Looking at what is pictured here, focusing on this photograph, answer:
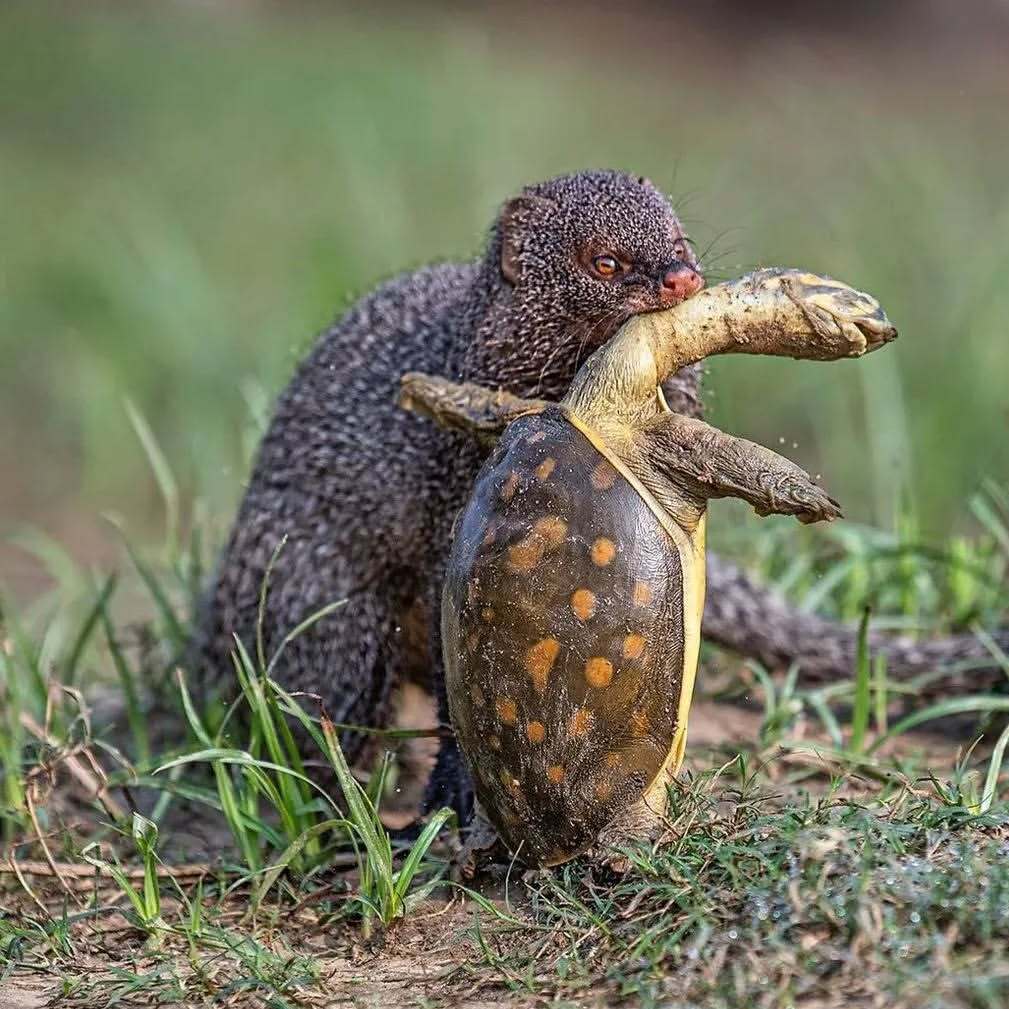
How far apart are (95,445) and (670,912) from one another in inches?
220

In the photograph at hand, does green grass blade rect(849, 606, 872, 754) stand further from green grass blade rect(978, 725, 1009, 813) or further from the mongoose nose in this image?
the mongoose nose

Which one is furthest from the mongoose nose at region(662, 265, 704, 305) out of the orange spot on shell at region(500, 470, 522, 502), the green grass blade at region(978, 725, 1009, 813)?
the green grass blade at region(978, 725, 1009, 813)

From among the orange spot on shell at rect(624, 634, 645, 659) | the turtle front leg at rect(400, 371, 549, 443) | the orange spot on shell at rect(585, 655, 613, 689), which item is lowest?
the orange spot on shell at rect(585, 655, 613, 689)

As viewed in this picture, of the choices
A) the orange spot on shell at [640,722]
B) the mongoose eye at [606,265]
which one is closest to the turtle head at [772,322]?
the mongoose eye at [606,265]

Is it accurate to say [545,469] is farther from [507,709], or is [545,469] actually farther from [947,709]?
[947,709]

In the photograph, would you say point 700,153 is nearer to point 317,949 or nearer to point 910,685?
point 910,685

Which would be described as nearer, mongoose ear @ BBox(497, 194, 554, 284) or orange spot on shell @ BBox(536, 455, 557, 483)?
orange spot on shell @ BBox(536, 455, 557, 483)

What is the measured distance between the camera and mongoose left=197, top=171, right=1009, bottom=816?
138 inches

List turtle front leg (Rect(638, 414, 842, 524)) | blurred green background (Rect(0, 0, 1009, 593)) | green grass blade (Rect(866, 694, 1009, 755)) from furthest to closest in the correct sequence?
1. blurred green background (Rect(0, 0, 1009, 593))
2. green grass blade (Rect(866, 694, 1009, 755))
3. turtle front leg (Rect(638, 414, 842, 524))

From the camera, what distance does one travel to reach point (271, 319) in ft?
25.2

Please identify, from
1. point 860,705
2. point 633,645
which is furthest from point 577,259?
point 860,705

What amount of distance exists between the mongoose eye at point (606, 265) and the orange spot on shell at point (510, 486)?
0.73 m

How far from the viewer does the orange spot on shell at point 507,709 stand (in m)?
2.80

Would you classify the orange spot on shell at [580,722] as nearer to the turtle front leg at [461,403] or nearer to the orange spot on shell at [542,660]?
the orange spot on shell at [542,660]
